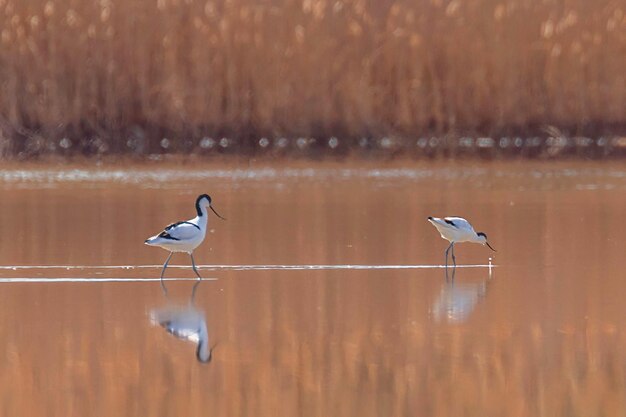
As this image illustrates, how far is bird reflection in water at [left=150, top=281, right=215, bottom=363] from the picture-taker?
7184 millimetres

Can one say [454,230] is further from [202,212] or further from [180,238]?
[180,238]

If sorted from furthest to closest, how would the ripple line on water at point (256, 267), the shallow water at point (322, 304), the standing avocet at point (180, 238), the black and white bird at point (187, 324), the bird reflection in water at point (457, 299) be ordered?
1. the ripple line on water at point (256, 267)
2. the standing avocet at point (180, 238)
3. the bird reflection in water at point (457, 299)
4. the black and white bird at point (187, 324)
5. the shallow water at point (322, 304)

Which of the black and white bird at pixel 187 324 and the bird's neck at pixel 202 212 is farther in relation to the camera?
the bird's neck at pixel 202 212

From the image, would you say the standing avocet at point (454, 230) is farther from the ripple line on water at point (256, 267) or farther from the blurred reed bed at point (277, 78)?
the blurred reed bed at point (277, 78)

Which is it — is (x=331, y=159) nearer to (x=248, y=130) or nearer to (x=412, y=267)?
(x=248, y=130)

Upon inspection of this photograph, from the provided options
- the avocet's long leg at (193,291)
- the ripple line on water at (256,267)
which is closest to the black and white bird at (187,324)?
the avocet's long leg at (193,291)

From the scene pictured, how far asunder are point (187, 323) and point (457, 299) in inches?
61.9

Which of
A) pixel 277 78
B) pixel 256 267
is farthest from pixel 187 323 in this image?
pixel 277 78

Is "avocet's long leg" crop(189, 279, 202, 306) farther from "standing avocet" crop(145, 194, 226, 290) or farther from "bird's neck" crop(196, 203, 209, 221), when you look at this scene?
"bird's neck" crop(196, 203, 209, 221)

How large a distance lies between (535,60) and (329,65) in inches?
89.3

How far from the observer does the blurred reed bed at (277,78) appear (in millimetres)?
16922

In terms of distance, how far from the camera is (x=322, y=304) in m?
8.39

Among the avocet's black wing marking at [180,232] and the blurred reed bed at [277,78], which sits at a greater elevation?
the avocet's black wing marking at [180,232]

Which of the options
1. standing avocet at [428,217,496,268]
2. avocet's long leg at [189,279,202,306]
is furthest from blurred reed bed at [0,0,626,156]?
avocet's long leg at [189,279,202,306]
